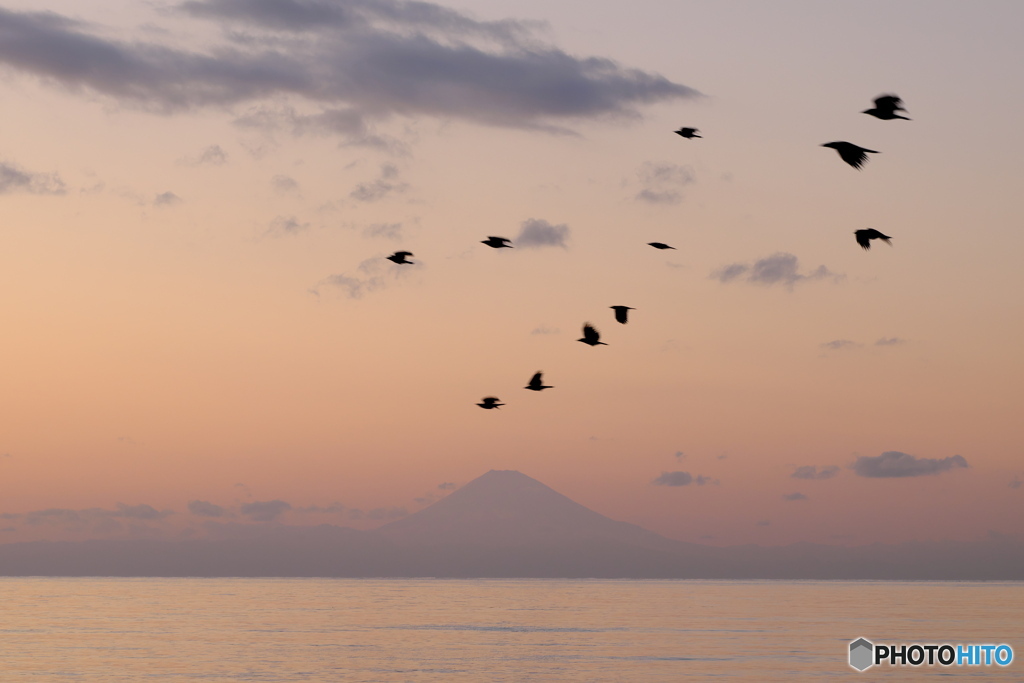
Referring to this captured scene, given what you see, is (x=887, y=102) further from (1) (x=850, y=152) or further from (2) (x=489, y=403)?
(2) (x=489, y=403)

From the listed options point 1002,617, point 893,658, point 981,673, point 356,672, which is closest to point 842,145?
point 356,672

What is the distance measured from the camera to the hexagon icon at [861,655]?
79.6 metres

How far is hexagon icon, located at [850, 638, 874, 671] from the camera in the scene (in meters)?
79.6

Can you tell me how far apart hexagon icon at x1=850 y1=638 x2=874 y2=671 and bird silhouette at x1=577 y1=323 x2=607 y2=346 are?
44949 millimetres

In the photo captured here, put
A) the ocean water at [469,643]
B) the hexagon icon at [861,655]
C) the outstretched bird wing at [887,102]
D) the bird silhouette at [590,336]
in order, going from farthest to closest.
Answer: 1. the hexagon icon at [861,655]
2. the ocean water at [469,643]
3. the bird silhouette at [590,336]
4. the outstretched bird wing at [887,102]

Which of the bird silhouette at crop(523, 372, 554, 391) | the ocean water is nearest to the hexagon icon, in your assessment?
the ocean water

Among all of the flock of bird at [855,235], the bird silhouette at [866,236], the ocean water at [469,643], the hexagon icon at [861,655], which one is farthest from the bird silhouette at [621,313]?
the hexagon icon at [861,655]

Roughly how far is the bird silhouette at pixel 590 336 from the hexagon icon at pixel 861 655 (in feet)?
147

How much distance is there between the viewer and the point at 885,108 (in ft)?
91.6

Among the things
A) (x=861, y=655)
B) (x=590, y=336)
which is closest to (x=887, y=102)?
(x=590, y=336)

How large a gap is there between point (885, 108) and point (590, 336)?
1804 cm

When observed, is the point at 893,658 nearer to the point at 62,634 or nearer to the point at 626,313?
the point at 626,313

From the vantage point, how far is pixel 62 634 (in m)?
106

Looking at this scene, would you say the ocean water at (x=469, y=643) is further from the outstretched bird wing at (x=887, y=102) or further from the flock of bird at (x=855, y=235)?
the outstretched bird wing at (x=887, y=102)
